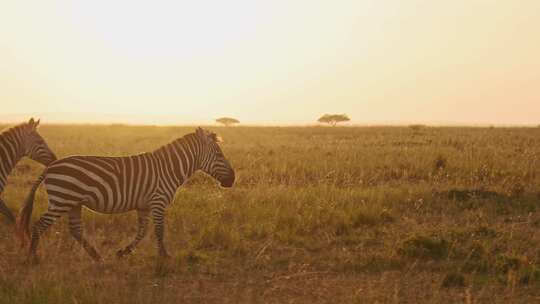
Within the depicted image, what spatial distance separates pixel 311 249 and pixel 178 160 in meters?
2.45

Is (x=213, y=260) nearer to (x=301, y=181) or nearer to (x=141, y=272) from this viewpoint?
(x=141, y=272)

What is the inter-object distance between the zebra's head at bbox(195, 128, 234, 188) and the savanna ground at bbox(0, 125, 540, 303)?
0.88 meters

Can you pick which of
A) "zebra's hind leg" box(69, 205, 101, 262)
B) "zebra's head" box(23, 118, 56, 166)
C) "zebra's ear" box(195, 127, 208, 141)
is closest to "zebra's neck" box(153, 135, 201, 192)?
"zebra's ear" box(195, 127, 208, 141)

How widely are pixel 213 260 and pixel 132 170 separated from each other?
5.75 feet

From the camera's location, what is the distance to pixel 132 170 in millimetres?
7367

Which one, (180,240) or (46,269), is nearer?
(46,269)

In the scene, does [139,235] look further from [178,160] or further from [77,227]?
[178,160]

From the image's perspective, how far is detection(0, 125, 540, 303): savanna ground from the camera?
590cm

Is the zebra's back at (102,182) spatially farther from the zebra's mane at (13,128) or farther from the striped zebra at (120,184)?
the zebra's mane at (13,128)

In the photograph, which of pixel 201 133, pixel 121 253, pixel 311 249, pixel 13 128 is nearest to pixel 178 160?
pixel 201 133

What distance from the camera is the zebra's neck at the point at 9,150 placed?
8047mm

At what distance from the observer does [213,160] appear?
26.7ft

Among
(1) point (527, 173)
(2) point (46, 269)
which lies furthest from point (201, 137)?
(1) point (527, 173)

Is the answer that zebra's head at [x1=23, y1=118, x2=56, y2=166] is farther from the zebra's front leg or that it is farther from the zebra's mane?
the zebra's front leg
